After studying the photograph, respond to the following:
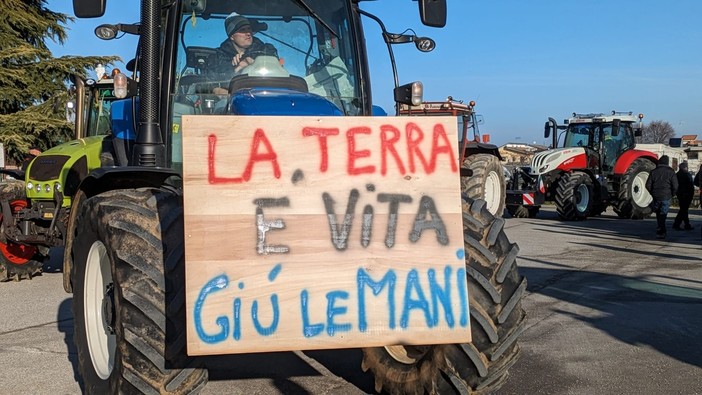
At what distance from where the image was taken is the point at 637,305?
26.5 ft

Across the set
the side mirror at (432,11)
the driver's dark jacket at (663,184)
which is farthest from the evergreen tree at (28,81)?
the side mirror at (432,11)

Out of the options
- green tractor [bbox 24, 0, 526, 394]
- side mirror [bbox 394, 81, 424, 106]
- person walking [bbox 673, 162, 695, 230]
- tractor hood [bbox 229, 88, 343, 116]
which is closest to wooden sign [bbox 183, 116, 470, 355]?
green tractor [bbox 24, 0, 526, 394]

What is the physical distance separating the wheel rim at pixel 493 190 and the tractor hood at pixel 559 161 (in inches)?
286

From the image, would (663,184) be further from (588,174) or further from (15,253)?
(15,253)

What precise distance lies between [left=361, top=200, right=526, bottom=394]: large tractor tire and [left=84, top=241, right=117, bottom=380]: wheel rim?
5.74ft

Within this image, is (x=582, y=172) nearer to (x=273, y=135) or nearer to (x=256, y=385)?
(x=256, y=385)

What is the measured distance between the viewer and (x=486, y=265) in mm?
3590

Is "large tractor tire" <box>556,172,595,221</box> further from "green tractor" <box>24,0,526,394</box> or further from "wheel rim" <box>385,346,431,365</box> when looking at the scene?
"wheel rim" <box>385,346,431,365</box>

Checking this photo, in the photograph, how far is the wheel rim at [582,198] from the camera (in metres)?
19.8

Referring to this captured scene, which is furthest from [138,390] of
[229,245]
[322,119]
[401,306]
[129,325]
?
[322,119]

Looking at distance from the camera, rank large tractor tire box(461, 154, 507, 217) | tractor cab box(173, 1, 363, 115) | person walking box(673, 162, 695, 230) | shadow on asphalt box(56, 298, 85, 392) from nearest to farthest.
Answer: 1. tractor cab box(173, 1, 363, 115)
2. shadow on asphalt box(56, 298, 85, 392)
3. large tractor tire box(461, 154, 507, 217)
4. person walking box(673, 162, 695, 230)

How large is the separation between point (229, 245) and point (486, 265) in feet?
4.14

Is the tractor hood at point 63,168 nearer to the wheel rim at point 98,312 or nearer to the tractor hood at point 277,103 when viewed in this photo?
the tractor hood at point 277,103

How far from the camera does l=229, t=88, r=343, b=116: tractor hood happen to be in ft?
14.9
